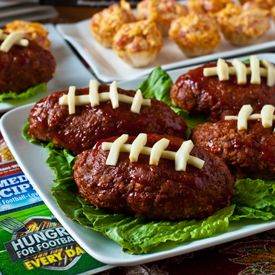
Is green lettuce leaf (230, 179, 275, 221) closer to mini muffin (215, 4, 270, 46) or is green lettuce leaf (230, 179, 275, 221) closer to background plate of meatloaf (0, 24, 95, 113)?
background plate of meatloaf (0, 24, 95, 113)

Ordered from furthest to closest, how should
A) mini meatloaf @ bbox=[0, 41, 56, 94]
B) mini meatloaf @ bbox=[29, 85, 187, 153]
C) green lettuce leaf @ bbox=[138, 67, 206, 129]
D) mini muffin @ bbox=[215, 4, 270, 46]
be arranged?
mini muffin @ bbox=[215, 4, 270, 46] → mini meatloaf @ bbox=[0, 41, 56, 94] → green lettuce leaf @ bbox=[138, 67, 206, 129] → mini meatloaf @ bbox=[29, 85, 187, 153]

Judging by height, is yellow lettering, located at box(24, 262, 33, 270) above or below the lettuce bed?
below

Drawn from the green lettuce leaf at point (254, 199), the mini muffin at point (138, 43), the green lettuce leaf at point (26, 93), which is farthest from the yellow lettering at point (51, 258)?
the mini muffin at point (138, 43)

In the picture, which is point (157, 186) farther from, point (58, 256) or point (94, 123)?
point (94, 123)

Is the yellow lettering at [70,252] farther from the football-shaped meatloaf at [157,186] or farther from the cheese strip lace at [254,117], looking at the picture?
the cheese strip lace at [254,117]

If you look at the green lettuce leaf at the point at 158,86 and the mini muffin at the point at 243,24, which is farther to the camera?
the mini muffin at the point at 243,24

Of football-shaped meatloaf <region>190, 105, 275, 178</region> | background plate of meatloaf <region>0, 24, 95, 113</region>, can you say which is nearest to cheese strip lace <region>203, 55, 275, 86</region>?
football-shaped meatloaf <region>190, 105, 275, 178</region>

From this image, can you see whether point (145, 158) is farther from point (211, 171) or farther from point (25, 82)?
point (25, 82)
